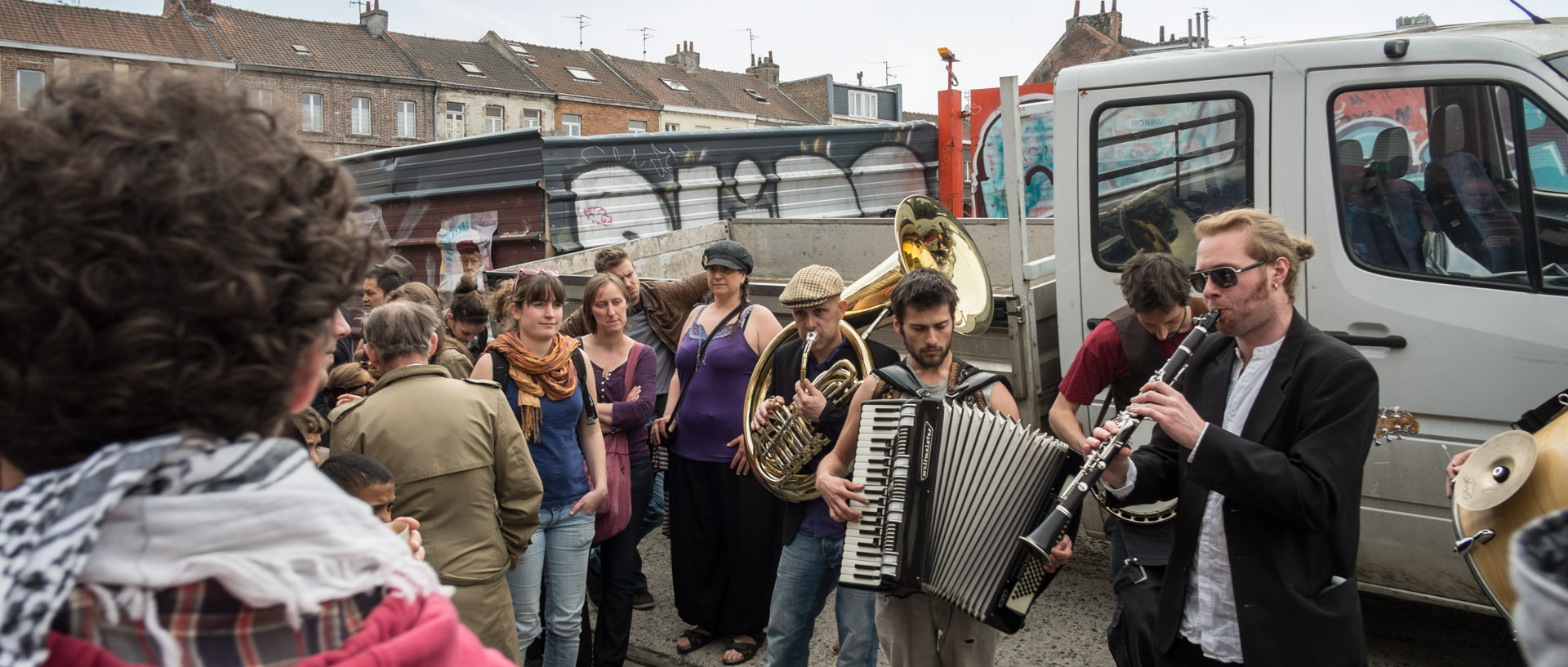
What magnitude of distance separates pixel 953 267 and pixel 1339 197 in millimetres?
1671

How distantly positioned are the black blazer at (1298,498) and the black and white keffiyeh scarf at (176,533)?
216 cm

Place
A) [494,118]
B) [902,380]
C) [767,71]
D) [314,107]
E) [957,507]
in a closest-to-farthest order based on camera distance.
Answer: [957,507]
[902,380]
[314,107]
[494,118]
[767,71]

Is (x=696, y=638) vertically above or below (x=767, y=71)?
below

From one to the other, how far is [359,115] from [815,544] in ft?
123

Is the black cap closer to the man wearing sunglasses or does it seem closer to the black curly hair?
the man wearing sunglasses

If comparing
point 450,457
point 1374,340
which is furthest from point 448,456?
point 1374,340

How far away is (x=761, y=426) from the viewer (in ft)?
13.7

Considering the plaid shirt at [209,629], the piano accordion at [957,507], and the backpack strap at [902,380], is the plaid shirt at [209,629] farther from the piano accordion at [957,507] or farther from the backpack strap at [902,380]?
the backpack strap at [902,380]

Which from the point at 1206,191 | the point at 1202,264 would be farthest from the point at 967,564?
the point at 1206,191

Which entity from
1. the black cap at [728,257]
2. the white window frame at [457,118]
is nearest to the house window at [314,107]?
the white window frame at [457,118]

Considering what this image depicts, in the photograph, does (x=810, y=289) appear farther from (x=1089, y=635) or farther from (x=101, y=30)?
(x=101, y=30)

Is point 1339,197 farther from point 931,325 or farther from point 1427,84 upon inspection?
point 931,325

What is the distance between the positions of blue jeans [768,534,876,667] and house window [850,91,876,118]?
48.4m

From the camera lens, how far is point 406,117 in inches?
1497
